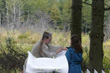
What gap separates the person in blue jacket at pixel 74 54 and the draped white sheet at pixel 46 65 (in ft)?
1.60

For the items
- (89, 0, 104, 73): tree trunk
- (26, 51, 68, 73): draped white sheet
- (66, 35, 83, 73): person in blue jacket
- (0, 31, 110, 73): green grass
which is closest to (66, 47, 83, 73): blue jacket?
(66, 35, 83, 73): person in blue jacket

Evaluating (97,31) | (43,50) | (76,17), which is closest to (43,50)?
(43,50)

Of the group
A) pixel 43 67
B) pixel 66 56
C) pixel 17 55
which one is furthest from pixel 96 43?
pixel 17 55

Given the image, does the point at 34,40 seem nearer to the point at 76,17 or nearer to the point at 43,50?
the point at 76,17

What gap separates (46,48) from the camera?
4.47 metres

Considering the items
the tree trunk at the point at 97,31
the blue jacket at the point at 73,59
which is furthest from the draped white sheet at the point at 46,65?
the tree trunk at the point at 97,31

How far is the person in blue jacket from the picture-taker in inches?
184

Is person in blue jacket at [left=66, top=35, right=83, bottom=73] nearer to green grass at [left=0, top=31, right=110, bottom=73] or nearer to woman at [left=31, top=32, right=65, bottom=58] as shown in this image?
woman at [left=31, top=32, right=65, bottom=58]

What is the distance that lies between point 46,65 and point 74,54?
0.93m

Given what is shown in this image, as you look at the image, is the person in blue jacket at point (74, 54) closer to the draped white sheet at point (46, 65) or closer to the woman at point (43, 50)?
the woman at point (43, 50)

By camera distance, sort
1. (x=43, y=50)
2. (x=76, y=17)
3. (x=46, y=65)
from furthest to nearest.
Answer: (x=76, y=17) < (x=43, y=50) < (x=46, y=65)

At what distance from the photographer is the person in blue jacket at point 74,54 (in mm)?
4678

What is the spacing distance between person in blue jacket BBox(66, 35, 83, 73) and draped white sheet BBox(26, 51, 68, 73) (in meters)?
0.49

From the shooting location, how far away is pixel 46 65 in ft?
13.0
